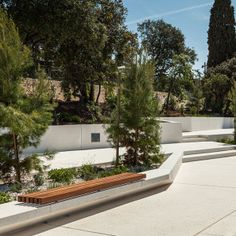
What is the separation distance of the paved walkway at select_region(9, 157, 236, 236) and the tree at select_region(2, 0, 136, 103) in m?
7.25

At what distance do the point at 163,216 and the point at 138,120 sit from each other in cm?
429

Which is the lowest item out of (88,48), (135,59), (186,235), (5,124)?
(186,235)

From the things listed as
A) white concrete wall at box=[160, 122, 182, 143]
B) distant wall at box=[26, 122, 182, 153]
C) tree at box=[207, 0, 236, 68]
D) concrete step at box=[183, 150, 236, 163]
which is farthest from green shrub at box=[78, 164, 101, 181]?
tree at box=[207, 0, 236, 68]

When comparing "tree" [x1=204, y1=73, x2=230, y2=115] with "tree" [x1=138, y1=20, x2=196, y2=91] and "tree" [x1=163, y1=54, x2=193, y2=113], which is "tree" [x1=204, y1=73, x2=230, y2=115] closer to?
"tree" [x1=163, y1=54, x2=193, y2=113]

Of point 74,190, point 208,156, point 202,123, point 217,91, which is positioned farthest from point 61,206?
point 217,91

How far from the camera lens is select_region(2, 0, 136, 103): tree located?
59.3 feet

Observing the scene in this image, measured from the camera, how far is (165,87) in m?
39.4

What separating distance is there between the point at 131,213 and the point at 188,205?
51.2 inches

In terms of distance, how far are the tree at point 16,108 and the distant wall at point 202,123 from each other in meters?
17.8

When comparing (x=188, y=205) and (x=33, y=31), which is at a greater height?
(x=33, y=31)

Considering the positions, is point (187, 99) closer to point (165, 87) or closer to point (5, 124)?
point (165, 87)

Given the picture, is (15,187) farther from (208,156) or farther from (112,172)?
(208,156)

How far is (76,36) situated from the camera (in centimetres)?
1906

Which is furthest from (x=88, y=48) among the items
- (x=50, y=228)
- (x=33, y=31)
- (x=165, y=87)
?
(x=165, y=87)
